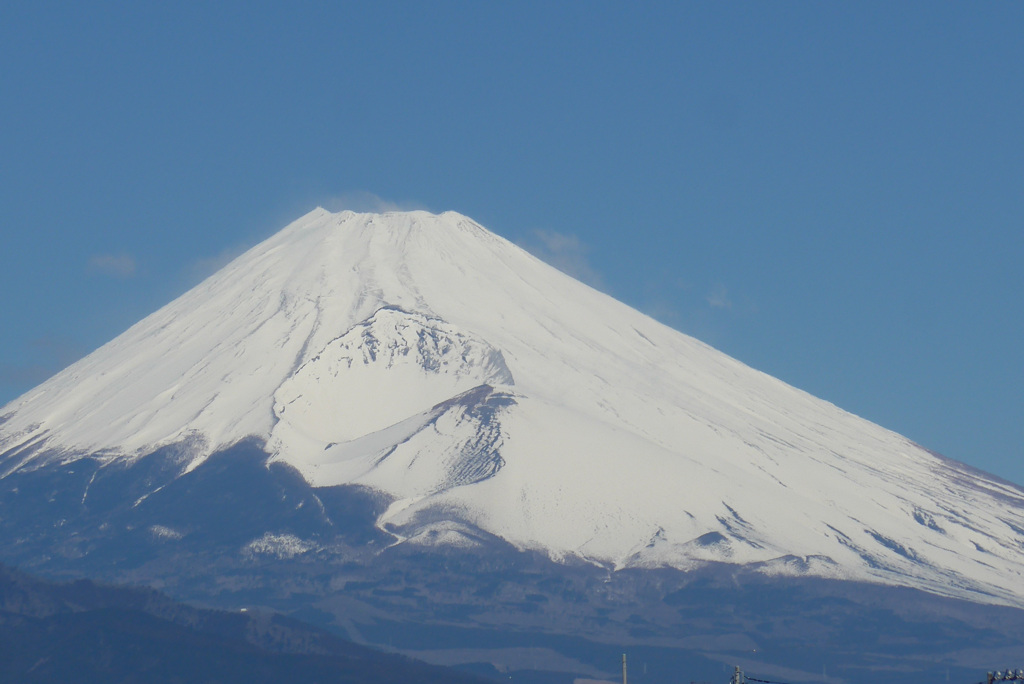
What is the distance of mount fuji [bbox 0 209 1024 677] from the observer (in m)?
108

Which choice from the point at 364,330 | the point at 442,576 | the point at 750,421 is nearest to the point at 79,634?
the point at 442,576

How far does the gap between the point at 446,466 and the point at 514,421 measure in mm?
7240

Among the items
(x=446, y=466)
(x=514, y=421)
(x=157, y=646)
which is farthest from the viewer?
(x=514, y=421)

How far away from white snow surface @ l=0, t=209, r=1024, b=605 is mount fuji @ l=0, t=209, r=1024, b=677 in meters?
0.26

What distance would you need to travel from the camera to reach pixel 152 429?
124188mm

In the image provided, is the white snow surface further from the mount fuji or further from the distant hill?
the distant hill

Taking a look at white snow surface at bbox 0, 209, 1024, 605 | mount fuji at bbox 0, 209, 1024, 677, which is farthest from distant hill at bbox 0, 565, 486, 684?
white snow surface at bbox 0, 209, 1024, 605

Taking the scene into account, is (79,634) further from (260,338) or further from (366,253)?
(366,253)

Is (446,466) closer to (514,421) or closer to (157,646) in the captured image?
(514,421)

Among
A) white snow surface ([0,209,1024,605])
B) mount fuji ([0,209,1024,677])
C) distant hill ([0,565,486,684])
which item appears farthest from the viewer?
white snow surface ([0,209,1024,605])

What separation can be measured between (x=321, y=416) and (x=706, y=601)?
38089 millimetres

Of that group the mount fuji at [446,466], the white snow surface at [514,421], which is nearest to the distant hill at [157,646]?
the mount fuji at [446,466]

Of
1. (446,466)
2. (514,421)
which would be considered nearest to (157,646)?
(446,466)

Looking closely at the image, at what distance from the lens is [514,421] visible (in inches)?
4761
